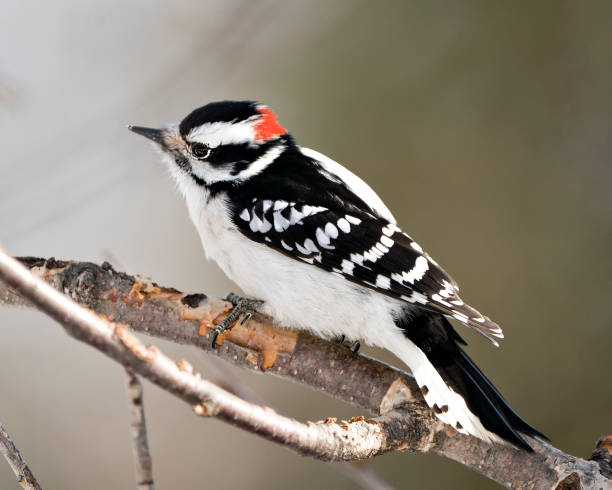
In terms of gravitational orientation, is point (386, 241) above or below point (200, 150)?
below

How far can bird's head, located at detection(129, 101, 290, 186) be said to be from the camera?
2.54 meters

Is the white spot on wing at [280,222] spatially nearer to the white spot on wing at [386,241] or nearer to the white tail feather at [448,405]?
the white spot on wing at [386,241]

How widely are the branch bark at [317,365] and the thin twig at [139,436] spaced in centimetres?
55

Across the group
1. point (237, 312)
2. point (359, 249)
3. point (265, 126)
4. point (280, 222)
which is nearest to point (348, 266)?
point (359, 249)

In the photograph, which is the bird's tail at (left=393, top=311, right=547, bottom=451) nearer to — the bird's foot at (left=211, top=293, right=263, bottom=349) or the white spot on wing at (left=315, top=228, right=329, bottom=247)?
the white spot on wing at (left=315, top=228, right=329, bottom=247)

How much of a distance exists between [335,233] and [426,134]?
2.16 metres

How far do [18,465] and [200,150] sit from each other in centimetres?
143

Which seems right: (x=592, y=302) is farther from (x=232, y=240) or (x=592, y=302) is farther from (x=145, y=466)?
(x=145, y=466)

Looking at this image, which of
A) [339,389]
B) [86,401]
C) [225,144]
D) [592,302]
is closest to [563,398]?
[592,302]

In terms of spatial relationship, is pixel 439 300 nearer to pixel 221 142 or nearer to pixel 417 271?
pixel 417 271

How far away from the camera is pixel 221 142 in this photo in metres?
2.55

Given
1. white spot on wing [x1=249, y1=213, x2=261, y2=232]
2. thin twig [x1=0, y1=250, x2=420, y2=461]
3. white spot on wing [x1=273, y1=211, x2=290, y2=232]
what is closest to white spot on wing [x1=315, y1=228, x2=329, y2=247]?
white spot on wing [x1=273, y1=211, x2=290, y2=232]

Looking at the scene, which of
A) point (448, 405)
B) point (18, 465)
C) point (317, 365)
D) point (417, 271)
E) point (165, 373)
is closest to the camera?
point (165, 373)

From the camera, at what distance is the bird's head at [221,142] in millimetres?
2543
